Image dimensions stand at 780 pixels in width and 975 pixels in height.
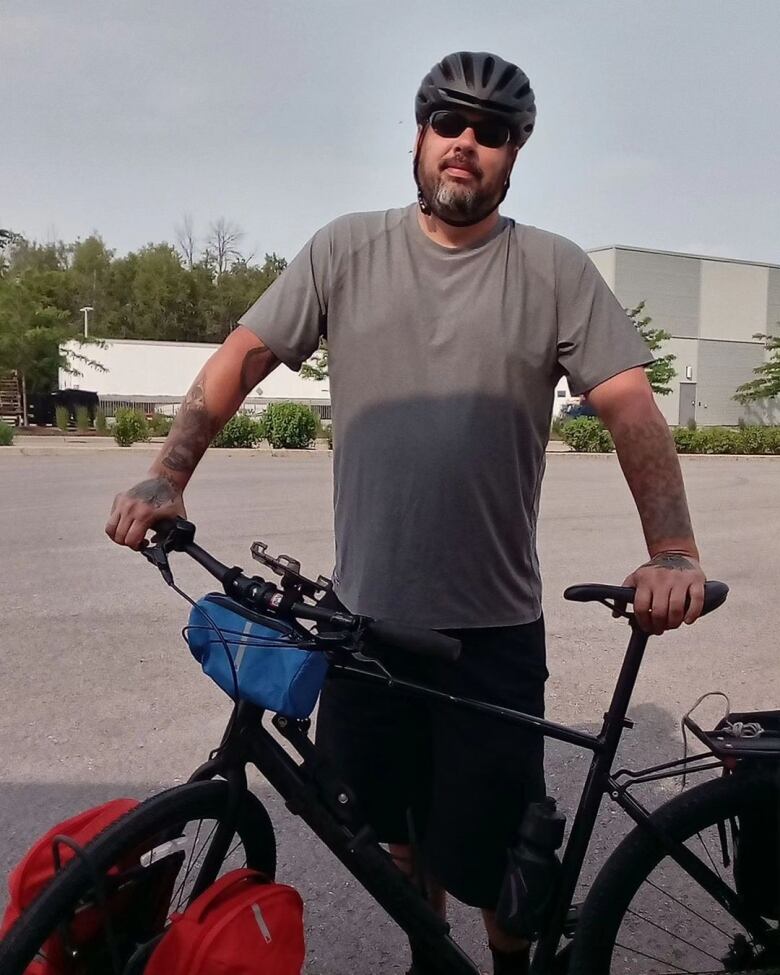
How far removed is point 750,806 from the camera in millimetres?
1989

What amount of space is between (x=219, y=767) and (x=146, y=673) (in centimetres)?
306

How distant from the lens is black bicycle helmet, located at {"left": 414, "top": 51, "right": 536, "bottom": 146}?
80.8 inches

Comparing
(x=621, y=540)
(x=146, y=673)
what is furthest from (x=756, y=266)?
(x=146, y=673)

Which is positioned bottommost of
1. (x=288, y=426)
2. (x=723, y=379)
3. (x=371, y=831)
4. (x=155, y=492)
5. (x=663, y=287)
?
(x=371, y=831)

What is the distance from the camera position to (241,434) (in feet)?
67.9

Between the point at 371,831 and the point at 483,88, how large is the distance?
1623 mm

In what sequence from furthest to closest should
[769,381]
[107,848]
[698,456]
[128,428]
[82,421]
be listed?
[769,381] → [82,421] → [698,456] → [128,428] → [107,848]

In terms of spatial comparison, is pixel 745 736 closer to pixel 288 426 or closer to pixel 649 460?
pixel 649 460

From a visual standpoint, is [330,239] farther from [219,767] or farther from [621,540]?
[621,540]

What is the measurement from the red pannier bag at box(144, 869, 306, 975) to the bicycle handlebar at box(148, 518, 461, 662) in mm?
559

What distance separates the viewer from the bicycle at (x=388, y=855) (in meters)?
1.77

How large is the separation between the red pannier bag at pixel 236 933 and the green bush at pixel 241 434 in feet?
61.4

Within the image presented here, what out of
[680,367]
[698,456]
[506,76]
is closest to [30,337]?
[698,456]

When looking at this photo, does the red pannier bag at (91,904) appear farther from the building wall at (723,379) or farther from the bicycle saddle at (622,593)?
the building wall at (723,379)
